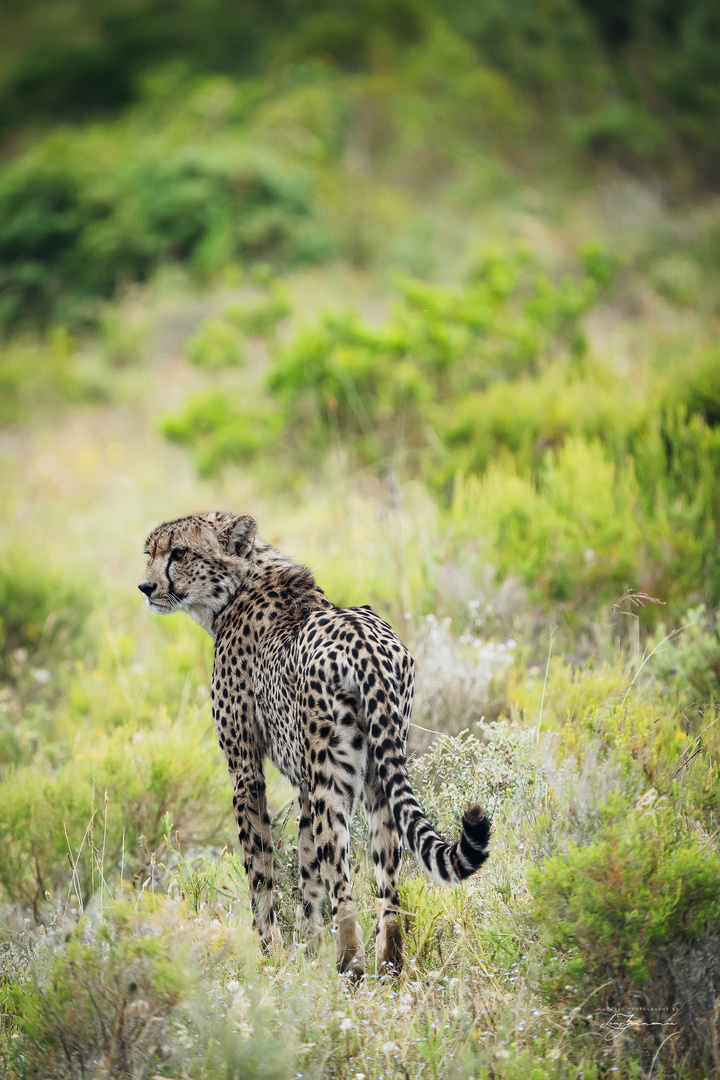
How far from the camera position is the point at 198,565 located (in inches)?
126

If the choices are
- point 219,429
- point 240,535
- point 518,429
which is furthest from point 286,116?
point 240,535

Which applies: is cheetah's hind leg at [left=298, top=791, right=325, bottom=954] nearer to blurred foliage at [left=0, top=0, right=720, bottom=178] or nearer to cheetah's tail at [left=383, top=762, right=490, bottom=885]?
cheetah's tail at [left=383, top=762, right=490, bottom=885]

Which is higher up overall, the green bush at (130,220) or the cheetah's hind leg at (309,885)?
the green bush at (130,220)

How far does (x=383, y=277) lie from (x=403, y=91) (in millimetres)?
8610

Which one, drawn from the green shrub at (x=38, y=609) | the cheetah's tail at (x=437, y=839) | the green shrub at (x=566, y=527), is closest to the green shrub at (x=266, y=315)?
the green shrub at (x=566, y=527)

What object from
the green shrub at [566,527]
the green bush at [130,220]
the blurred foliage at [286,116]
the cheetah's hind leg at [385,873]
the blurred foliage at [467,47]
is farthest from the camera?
the blurred foliage at [467,47]

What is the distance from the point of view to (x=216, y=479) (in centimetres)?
872

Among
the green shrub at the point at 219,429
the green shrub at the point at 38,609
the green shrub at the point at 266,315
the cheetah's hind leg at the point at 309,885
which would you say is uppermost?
the green shrub at the point at 266,315

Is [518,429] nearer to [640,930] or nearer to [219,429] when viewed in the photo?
[219,429]

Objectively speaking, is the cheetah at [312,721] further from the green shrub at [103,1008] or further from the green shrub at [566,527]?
the green shrub at [566,527]

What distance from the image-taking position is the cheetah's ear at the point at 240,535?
3215 millimetres

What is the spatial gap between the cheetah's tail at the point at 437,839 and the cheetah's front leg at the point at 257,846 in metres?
0.60

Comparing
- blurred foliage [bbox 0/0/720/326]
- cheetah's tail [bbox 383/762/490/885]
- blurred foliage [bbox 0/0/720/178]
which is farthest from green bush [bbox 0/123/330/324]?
cheetah's tail [bbox 383/762/490/885]

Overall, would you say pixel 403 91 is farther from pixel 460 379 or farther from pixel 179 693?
pixel 179 693
